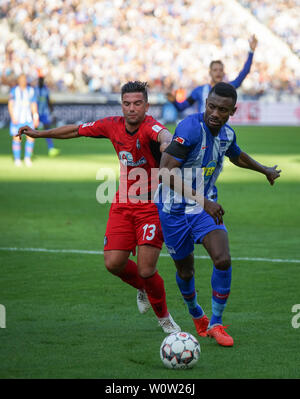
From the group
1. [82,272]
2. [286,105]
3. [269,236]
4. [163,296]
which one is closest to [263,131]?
[286,105]

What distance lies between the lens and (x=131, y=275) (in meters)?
6.44

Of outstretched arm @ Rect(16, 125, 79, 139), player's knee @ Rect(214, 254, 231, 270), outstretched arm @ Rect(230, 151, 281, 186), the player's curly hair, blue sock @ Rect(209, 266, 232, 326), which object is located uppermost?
the player's curly hair

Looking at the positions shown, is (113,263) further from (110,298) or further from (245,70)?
(245,70)

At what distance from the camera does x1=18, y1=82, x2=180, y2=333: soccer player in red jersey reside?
19.5 ft

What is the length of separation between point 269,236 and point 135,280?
428cm

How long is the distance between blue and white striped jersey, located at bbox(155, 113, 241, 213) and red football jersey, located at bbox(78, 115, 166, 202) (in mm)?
339

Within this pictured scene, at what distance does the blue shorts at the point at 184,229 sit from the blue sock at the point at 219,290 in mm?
293

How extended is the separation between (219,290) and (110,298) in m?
1.66

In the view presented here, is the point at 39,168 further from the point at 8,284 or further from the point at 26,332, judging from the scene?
the point at 26,332

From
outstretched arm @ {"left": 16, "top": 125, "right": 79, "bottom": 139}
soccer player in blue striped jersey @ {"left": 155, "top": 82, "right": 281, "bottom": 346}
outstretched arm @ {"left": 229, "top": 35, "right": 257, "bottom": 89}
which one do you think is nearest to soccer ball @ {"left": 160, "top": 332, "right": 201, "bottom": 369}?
soccer player in blue striped jersey @ {"left": 155, "top": 82, "right": 281, "bottom": 346}

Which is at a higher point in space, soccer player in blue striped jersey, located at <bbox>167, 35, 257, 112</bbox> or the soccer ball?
soccer player in blue striped jersey, located at <bbox>167, 35, 257, 112</bbox>

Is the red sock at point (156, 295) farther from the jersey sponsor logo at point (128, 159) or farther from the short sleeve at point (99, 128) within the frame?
the short sleeve at point (99, 128)

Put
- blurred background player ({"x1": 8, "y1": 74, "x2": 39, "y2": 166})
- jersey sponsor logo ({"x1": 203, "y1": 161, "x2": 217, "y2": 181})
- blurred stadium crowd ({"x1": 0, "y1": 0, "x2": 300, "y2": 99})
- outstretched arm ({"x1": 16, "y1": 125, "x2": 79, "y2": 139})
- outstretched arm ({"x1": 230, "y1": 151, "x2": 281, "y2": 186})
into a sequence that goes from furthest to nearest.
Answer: blurred stadium crowd ({"x1": 0, "y1": 0, "x2": 300, "y2": 99}), blurred background player ({"x1": 8, "y1": 74, "x2": 39, "y2": 166}), outstretched arm ({"x1": 16, "y1": 125, "x2": 79, "y2": 139}), outstretched arm ({"x1": 230, "y1": 151, "x2": 281, "y2": 186}), jersey sponsor logo ({"x1": 203, "y1": 161, "x2": 217, "y2": 181})

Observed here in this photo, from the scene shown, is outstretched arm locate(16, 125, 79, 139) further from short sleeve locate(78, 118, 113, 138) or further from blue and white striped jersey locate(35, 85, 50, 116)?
blue and white striped jersey locate(35, 85, 50, 116)
